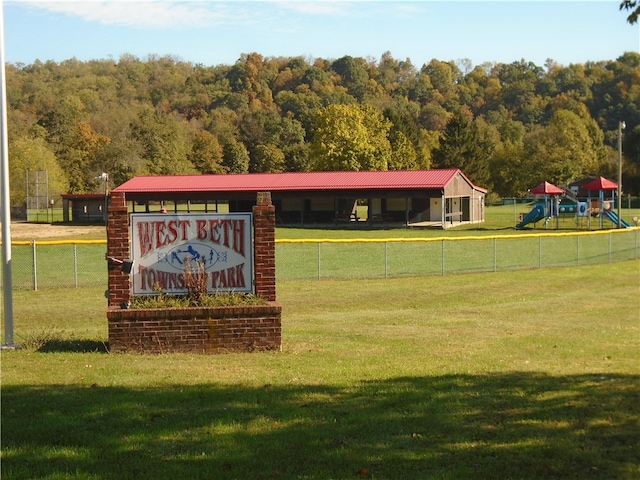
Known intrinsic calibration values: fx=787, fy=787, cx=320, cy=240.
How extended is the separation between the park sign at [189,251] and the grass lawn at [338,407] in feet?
4.06

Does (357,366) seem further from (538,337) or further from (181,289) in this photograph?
(538,337)

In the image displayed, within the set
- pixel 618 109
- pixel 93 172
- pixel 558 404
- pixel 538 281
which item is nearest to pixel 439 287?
pixel 538 281

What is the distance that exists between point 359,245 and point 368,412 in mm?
32088

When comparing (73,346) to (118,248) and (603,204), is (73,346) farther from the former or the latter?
(603,204)

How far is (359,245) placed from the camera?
39.5 m

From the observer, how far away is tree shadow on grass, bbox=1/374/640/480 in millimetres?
5914

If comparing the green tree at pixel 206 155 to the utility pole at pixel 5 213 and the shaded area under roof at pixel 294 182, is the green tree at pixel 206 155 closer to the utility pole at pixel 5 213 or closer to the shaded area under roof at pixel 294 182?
the shaded area under roof at pixel 294 182

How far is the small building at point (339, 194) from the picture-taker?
5772cm

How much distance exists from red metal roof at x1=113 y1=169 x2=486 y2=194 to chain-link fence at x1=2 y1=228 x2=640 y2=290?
1647 cm

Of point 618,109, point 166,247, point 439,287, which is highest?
point 618,109

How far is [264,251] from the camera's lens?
37.7 ft

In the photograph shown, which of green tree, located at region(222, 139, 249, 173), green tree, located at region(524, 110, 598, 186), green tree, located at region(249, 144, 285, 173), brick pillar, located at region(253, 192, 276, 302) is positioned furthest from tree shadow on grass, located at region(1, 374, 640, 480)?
green tree, located at region(222, 139, 249, 173)

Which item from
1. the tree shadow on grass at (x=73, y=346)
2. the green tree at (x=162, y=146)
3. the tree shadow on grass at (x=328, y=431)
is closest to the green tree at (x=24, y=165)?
the green tree at (x=162, y=146)

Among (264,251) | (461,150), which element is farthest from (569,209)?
(264,251)
